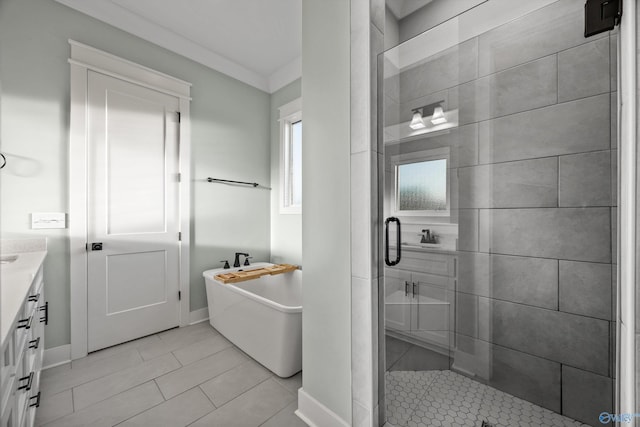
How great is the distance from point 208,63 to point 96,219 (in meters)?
1.94

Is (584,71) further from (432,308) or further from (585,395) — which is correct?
(585,395)

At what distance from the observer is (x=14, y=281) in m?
1.01

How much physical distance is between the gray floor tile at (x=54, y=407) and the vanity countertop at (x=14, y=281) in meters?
0.86

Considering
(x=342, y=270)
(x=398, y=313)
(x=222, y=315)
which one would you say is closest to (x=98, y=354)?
(x=222, y=315)

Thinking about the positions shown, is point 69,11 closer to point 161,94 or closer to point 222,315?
point 161,94

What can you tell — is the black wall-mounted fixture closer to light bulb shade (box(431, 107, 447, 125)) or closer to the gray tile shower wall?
the gray tile shower wall

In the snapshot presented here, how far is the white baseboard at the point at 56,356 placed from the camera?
6.22 feet

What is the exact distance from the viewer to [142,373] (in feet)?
6.01

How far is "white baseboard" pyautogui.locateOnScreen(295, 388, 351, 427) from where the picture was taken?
1.30 metres

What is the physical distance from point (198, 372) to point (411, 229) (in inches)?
71.2

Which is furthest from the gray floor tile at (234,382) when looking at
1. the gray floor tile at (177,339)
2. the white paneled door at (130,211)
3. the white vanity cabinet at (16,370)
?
the white paneled door at (130,211)

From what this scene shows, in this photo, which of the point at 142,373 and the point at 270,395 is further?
the point at 142,373

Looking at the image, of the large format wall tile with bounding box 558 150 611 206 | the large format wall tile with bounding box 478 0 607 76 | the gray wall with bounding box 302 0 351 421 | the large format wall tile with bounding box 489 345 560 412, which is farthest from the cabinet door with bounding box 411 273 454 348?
the large format wall tile with bounding box 478 0 607 76

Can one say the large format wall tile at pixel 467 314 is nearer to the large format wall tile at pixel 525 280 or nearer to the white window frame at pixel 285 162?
the large format wall tile at pixel 525 280
